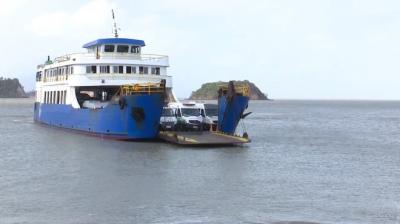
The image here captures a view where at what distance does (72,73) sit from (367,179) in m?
25.5

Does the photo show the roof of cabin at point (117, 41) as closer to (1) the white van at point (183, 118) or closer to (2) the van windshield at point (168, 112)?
(1) the white van at point (183, 118)

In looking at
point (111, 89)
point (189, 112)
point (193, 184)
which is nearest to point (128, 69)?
point (111, 89)

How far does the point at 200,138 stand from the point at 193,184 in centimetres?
1238

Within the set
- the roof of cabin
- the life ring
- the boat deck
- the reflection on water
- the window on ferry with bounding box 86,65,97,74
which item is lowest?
the reflection on water

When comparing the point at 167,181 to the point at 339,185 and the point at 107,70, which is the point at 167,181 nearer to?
the point at 339,185

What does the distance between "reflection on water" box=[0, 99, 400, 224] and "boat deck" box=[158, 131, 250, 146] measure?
477 millimetres

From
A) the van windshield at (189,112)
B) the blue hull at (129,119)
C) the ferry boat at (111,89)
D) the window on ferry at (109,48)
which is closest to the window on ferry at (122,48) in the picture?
the ferry boat at (111,89)

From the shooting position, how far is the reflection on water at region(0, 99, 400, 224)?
728 inches

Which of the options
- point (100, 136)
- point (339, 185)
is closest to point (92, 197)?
point (339, 185)

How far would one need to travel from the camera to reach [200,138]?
3641 centimetres

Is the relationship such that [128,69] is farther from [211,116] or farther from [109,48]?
[211,116]

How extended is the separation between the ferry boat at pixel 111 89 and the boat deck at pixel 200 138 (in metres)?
1.26

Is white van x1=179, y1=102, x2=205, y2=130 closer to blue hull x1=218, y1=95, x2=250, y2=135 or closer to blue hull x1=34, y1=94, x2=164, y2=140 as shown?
blue hull x1=218, y1=95, x2=250, y2=135

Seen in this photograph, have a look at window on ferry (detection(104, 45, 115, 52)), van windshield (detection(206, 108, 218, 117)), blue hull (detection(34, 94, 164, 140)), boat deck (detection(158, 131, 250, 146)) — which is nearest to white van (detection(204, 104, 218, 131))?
van windshield (detection(206, 108, 218, 117))
